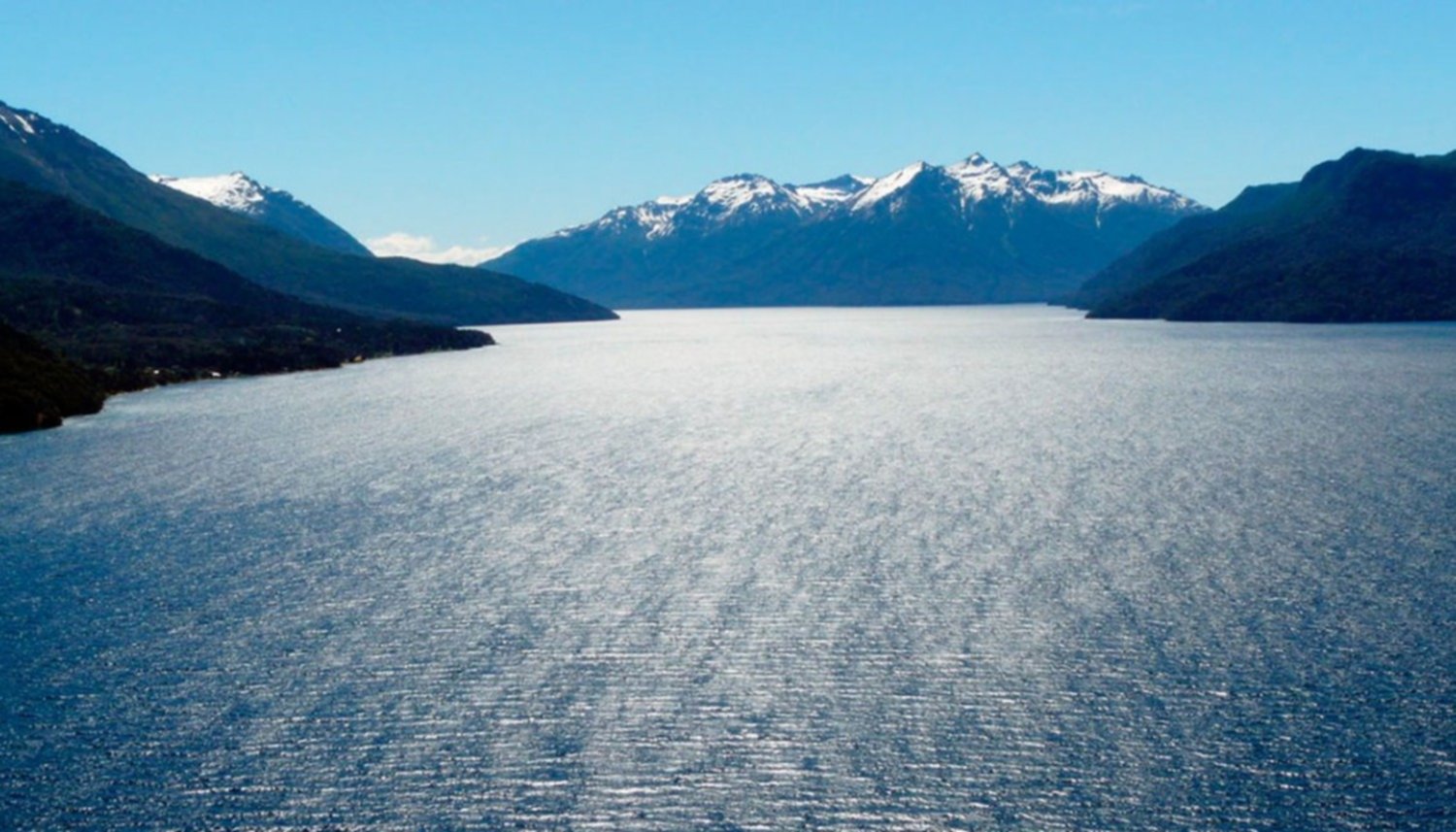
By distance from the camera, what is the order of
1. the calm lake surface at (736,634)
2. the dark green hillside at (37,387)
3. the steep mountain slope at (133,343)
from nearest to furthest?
the calm lake surface at (736,634) → the dark green hillside at (37,387) → the steep mountain slope at (133,343)

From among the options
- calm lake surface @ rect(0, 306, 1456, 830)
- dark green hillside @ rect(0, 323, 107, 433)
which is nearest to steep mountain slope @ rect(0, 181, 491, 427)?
dark green hillside @ rect(0, 323, 107, 433)

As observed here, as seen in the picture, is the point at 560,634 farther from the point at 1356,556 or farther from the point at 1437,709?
the point at 1356,556

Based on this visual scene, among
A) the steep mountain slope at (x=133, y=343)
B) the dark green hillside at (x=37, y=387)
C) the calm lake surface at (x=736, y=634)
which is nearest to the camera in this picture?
the calm lake surface at (x=736, y=634)

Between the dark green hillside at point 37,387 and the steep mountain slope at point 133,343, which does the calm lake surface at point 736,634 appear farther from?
the steep mountain slope at point 133,343

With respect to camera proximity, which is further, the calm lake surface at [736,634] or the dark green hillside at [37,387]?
the dark green hillside at [37,387]

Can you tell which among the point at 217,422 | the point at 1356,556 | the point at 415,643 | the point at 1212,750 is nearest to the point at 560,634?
the point at 415,643

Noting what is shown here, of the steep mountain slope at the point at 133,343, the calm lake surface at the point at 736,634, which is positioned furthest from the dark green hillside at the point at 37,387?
the calm lake surface at the point at 736,634

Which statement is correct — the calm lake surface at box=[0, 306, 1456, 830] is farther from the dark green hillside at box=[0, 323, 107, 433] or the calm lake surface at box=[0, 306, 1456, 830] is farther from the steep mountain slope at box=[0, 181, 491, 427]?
the steep mountain slope at box=[0, 181, 491, 427]

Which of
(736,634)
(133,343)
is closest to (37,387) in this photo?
(133,343)

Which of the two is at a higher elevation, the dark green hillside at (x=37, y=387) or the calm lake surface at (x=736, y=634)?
the dark green hillside at (x=37, y=387)
